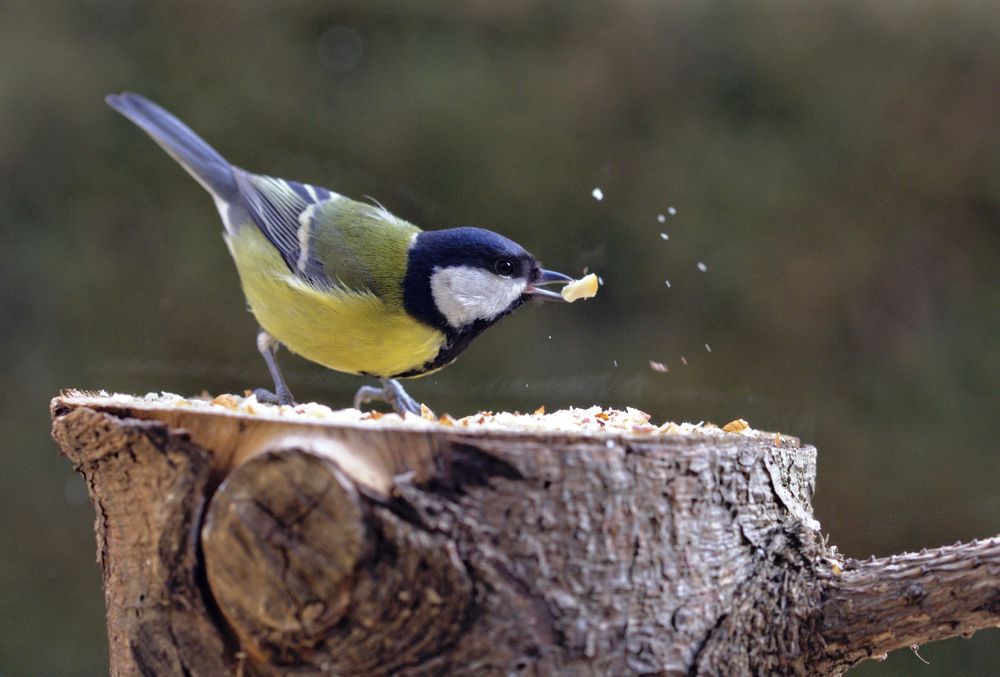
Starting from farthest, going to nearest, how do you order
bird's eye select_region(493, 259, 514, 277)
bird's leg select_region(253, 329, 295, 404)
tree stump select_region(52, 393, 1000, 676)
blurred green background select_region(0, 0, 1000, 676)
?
1. blurred green background select_region(0, 0, 1000, 676)
2. bird's leg select_region(253, 329, 295, 404)
3. bird's eye select_region(493, 259, 514, 277)
4. tree stump select_region(52, 393, 1000, 676)

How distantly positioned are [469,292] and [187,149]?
2.15 ft

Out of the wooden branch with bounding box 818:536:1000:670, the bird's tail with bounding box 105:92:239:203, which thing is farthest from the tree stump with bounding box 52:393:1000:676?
the bird's tail with bounding box 105:92:239:203

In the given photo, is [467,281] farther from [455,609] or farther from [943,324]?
[943,324]

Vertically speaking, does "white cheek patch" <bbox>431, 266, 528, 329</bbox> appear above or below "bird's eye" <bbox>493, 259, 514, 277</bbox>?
below

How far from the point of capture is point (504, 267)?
148 centimetres

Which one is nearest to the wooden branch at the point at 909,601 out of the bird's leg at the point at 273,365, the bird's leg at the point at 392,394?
the bird's leg at the point at 392,394

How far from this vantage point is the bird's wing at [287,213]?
155 cm

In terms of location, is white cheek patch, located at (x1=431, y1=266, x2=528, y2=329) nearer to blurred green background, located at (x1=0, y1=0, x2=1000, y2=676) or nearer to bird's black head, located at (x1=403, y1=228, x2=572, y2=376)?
bird's black head, located at (x1=403, y1=228, x2=572, y2=376)

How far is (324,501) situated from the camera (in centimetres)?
75

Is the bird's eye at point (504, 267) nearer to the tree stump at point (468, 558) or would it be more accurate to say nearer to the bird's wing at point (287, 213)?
the bird's wing at point (287, 213)

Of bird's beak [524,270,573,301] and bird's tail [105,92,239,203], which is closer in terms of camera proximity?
bird's beak [524,270,573,301]

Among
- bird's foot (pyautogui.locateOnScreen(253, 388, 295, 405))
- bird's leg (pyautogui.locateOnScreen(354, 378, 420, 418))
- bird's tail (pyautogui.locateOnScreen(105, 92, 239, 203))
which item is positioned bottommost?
bird's foot (pyautogui.locateOnScreen(253, 388, 295, 405))

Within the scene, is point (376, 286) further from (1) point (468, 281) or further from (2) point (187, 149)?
(2) point (187, 149)

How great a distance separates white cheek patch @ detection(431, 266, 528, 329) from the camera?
1479 millimetres
